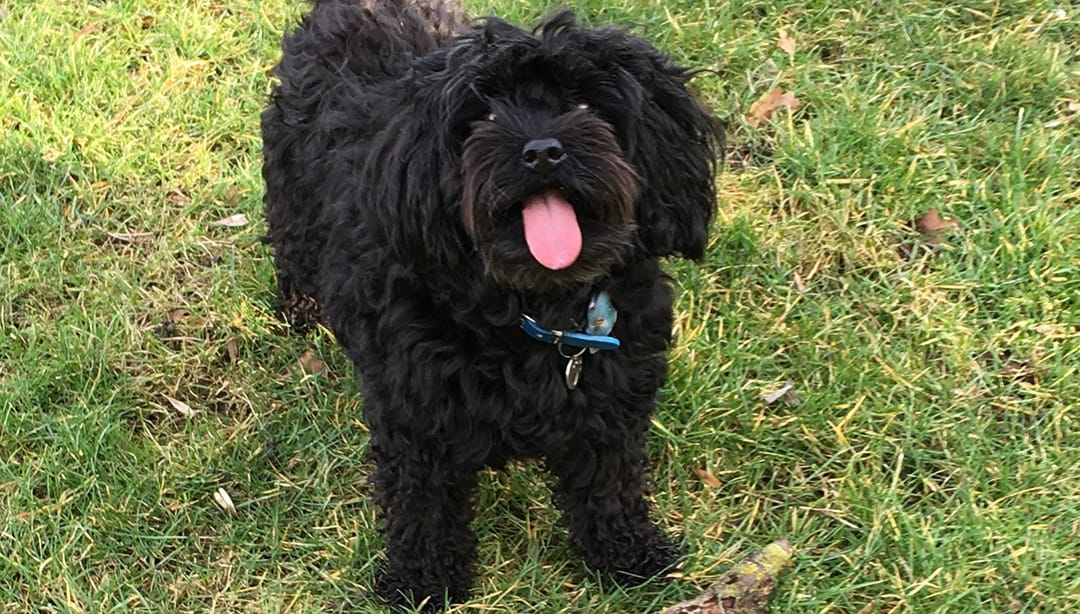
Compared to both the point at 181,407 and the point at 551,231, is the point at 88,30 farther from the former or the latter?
the point at 551,231

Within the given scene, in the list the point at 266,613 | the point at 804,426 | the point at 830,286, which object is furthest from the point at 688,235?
the point at 266,613

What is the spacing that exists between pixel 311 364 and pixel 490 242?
162 cm

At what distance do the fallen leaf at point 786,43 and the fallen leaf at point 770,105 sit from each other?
0.68 ft

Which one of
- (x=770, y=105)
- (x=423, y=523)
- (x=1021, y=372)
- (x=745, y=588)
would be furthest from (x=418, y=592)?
(x=770, y=105)

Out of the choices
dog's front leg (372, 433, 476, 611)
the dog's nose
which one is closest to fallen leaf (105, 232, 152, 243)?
dog's front leg (372, 433, 476, 611)

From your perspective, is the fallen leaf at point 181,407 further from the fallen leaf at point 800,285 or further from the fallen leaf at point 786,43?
the fallen leaf at point 786,43

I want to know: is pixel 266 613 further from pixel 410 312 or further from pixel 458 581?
pixel 410 312

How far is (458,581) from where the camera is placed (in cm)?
291

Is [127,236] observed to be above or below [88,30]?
below

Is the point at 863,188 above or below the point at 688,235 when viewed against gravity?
below

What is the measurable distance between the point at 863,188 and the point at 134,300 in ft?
8.51

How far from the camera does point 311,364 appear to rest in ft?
11.6

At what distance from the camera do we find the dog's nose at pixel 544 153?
197cm

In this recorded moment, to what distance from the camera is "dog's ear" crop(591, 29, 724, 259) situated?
2113mm
